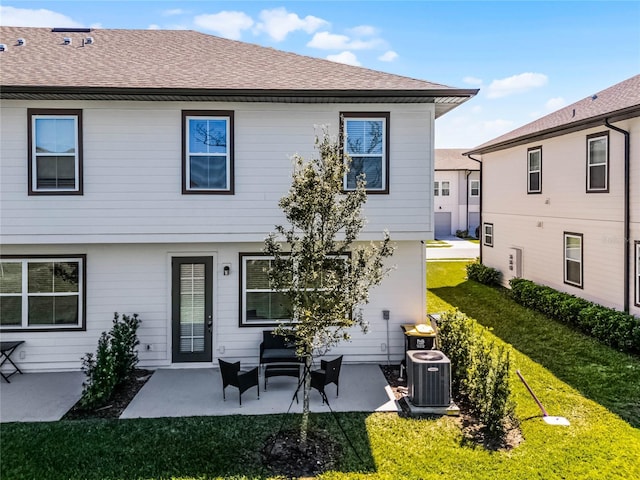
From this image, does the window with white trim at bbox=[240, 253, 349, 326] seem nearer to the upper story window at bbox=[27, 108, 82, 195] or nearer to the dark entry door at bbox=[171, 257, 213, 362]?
the dark entry door at bbox=[171, 257, 213, 362]

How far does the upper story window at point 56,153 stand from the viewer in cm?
877

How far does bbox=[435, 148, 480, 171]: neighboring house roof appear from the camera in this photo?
39.9 meters

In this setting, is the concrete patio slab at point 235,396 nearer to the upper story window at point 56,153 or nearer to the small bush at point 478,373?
the small bush at point 478,373

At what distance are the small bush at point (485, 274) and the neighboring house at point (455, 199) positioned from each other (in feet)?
66.8

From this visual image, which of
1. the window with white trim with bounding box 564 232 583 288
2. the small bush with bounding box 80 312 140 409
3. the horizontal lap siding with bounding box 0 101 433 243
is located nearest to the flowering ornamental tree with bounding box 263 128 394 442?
the horizontal lap siding with bounding box 0 101 433 243

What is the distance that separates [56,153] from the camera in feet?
29.0

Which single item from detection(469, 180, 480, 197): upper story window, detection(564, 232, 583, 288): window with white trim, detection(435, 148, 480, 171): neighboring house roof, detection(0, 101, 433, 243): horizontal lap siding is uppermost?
detection(435, 148, 480, 171): neighboring house roof

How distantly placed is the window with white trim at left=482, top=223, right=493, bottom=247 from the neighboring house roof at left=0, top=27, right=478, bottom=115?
11945 mm

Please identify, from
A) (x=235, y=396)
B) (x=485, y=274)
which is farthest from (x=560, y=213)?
(x=235, y=396)

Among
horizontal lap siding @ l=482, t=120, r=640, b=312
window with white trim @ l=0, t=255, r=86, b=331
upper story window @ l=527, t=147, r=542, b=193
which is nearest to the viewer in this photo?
window with white trim @ l=0, t=255, r=86, b=331

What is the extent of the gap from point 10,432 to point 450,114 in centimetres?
1078

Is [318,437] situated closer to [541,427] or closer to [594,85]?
[541,427]

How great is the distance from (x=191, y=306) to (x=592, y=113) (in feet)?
41.2

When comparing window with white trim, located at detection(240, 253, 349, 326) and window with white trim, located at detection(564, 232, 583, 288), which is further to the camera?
window with white trim, located at detection(564, 232, 583, 288)
